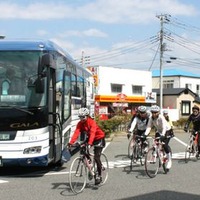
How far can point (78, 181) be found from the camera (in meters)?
8.73

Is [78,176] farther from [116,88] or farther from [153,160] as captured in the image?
[116,88]

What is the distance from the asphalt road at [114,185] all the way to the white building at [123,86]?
40.4 metres

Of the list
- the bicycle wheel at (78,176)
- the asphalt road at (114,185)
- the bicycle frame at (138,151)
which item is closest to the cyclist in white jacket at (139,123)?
the bicycle frame at (138,151)

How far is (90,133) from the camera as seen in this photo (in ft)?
28.8

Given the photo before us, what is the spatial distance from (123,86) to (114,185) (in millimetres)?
49284

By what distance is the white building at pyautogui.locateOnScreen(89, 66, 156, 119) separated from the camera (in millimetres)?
54031

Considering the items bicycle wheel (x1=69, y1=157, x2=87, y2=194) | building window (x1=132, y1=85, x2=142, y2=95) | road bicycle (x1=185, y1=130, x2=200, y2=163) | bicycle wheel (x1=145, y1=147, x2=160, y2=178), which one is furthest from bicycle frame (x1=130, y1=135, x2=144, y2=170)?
building window (x1=132, y1=85, x2=142, y2=95)

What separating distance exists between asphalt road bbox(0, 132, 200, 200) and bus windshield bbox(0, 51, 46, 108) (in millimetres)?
1842

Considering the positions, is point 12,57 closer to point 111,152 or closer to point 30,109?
point 30,109

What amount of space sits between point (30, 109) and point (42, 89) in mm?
635

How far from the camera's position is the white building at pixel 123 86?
177 ft

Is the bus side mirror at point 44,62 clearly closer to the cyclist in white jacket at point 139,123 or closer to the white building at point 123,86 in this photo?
the cyclist in white jacket at point 139,123

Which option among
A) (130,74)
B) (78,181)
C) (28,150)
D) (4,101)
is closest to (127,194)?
(78,181)

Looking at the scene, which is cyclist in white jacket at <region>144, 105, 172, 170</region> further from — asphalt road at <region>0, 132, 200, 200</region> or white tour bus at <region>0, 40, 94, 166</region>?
white tour bus at <region>0, 40, 94, 166</region>
